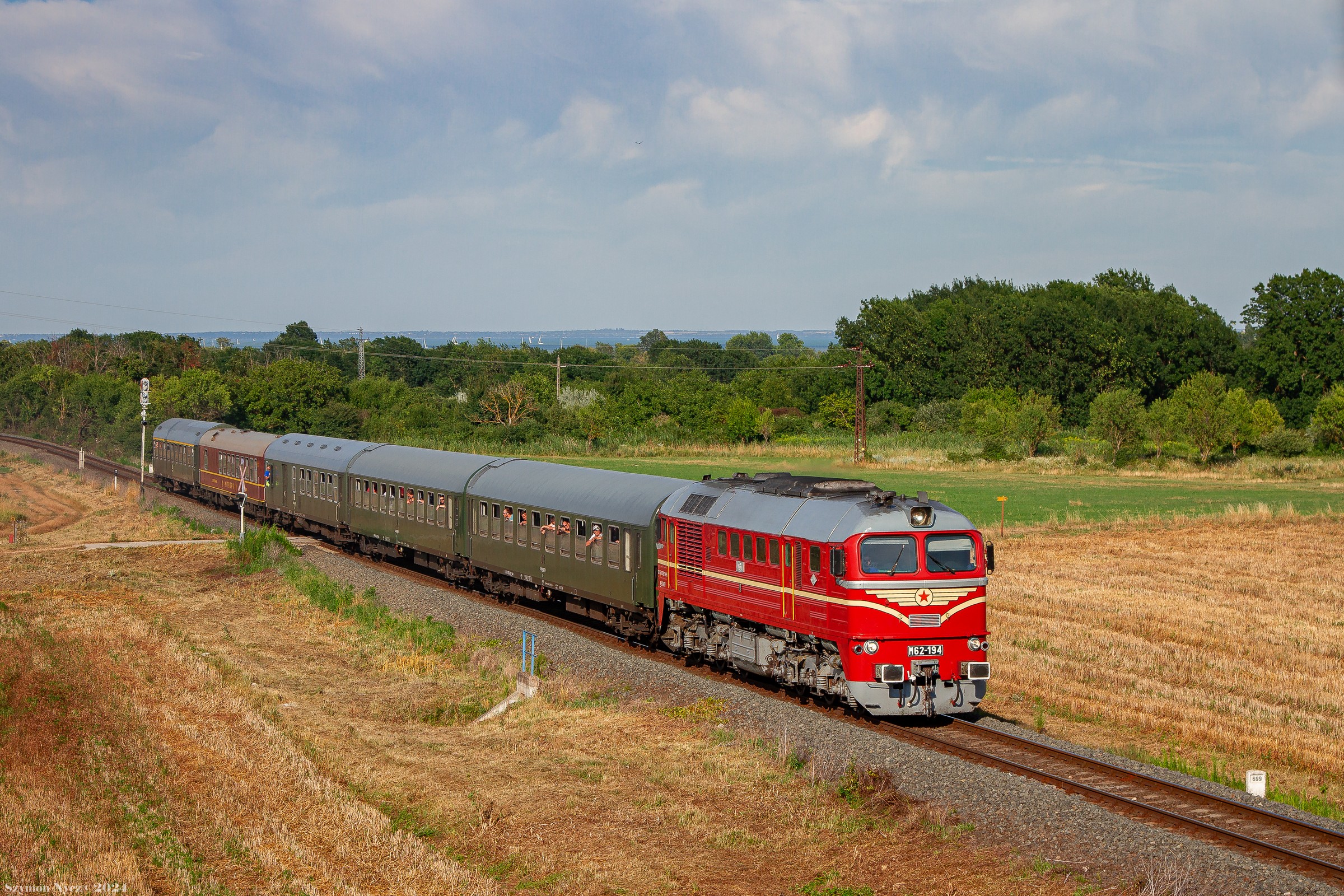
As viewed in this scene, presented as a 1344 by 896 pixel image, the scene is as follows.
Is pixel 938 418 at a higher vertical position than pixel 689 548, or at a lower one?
higher

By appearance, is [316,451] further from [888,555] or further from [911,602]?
[911,602]

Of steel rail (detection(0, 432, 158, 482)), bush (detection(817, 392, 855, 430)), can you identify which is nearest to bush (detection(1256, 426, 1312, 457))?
bush (detection(817, 392, 855, 430))

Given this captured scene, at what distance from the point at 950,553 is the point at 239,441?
146 ft

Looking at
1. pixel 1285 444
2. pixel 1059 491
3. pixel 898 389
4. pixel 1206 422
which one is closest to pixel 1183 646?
pixel 1059 491

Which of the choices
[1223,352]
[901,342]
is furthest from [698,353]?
[1223,352]

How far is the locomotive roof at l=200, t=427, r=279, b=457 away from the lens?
53.1m

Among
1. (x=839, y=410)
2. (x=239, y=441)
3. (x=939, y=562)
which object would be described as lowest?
(x=939, y=562)

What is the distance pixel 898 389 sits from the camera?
12631 centimetres

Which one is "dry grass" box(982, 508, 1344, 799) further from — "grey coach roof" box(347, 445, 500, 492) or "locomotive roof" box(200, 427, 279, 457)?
"locomotive roof" box(200, 427, 279, 457)

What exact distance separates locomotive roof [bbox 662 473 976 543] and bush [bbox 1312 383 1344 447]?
76.7m

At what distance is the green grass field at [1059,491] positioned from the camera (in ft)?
188

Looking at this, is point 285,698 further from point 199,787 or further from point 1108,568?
point 1108,568

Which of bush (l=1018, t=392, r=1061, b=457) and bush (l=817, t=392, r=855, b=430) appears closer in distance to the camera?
bush (l=1018, t=392, r=1061, b=457)

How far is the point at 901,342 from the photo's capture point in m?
131
